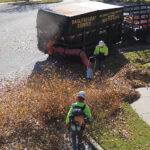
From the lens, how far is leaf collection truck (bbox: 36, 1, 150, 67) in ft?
39.2

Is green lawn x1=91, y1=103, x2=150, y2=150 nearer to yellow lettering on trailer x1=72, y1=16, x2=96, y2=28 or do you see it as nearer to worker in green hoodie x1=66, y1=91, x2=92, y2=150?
worker in green hoodie x1=66, y1=91, x2=92, y2=150

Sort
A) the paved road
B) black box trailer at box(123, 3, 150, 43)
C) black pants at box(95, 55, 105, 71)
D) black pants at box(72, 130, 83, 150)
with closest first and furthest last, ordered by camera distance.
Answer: black pants at box(72, 130, 83, 150), black pants at box(95, 55, 105, 71), the paved road, black box trailer at box(123, 3, 150, 43)

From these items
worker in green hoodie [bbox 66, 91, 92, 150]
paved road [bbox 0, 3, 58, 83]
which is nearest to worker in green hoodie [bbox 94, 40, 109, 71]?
paved road [bbox 0, 3, 58, 83]

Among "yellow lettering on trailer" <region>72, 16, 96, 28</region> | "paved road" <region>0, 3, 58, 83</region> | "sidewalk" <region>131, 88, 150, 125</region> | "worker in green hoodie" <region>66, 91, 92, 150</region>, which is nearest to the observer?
"worker in green hoodie" <region>66, 91, 92, 150</region>

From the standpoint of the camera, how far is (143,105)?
8.99m

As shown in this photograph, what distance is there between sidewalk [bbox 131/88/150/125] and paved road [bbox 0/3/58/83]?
5175mm

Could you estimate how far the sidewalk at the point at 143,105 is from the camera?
27.5 feet

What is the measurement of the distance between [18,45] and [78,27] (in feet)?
16.9

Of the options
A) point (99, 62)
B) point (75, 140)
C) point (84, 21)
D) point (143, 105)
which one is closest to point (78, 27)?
point (84, 21)

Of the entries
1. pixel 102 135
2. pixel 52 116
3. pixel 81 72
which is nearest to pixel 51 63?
pixel 81 72

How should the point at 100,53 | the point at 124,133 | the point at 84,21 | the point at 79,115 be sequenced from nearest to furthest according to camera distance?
1. the point at 79,115
2. the point at 124,133
3. the point at 100,53
4. the point at 84,21

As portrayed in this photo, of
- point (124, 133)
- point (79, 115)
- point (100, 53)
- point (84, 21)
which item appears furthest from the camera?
point (84, 21)

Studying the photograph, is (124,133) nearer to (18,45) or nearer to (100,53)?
(100,53)

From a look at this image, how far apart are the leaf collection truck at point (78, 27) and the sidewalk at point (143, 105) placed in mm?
3019
